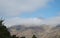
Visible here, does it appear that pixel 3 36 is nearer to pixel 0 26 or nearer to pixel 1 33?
pixel 1 33

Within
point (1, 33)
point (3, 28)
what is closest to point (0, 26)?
point (3, 28)

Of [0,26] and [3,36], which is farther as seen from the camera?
[0,26]

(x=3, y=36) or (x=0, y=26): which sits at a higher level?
(x=0, y=26)

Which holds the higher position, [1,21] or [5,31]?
[1,21]

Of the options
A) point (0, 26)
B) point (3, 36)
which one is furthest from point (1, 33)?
point (0, 26)

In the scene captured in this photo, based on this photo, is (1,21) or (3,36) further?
(1,21)

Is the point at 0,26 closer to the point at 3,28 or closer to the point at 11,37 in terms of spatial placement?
the point at 3,28

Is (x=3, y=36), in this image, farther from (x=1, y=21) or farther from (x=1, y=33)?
(x=1, y=21)
